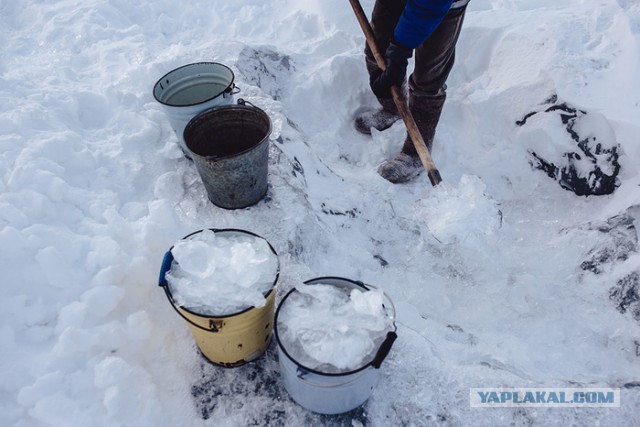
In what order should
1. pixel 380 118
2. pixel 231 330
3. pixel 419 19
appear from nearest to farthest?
pixel 231 330, pixel 419 19, pixel 380 118

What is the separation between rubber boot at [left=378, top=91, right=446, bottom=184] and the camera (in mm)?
3232

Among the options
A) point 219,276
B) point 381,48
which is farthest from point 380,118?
point 219,276

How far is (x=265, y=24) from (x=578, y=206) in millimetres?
3927

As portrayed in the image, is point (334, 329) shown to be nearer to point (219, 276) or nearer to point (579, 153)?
point (219, 276)

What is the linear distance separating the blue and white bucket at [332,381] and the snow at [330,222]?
5.0 inches

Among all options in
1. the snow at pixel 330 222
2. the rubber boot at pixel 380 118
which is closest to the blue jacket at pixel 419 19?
the snow at pixel 330 222

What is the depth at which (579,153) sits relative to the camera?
318 cm

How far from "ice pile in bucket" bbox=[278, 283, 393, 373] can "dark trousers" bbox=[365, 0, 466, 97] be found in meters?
1.98


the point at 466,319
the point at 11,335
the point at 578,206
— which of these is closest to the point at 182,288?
the point at 11,335

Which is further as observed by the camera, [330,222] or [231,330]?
[330,222]

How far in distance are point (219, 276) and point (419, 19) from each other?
1.93 m

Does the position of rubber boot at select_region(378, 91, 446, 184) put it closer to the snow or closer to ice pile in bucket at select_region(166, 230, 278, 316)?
the snow

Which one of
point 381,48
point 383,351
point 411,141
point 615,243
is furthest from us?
point 381,48

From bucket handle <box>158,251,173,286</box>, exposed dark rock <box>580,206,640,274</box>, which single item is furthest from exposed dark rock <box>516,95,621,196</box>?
bucket handle <box>158,251,173,286</box>
